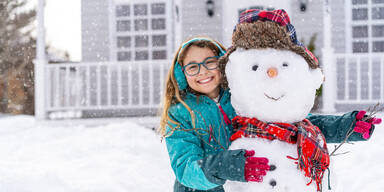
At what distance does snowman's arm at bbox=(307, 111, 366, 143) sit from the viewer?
1.40 m

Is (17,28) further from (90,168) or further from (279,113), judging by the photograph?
(279,113)

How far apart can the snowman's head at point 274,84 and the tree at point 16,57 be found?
1561cm

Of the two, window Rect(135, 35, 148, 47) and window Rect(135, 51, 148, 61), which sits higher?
window Rect(135, 35, 148, 47)

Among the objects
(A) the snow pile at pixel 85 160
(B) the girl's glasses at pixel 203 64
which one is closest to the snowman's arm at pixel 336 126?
(B) the girl's glasses at pixel 203 64

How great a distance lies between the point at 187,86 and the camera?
1659 millimetres

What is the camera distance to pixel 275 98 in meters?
1.28

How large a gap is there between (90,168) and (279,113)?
9.39 ft

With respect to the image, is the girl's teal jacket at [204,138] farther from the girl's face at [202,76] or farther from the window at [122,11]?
the window at [122,11]

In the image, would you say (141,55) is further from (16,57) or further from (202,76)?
(16,57)

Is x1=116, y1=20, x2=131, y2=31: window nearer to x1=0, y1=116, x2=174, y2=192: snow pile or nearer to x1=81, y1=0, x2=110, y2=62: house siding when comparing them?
x1=81, y1=0, x2=110, y2=62: house siding

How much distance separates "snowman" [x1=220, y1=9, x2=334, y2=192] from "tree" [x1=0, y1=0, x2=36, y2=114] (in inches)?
614


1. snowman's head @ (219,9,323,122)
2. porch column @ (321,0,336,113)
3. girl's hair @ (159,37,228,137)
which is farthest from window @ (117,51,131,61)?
snowman's head @ (219,9,323,122)

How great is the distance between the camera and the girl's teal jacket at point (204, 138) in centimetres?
117

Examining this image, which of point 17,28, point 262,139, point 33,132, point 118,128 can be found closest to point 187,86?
point 262,139
